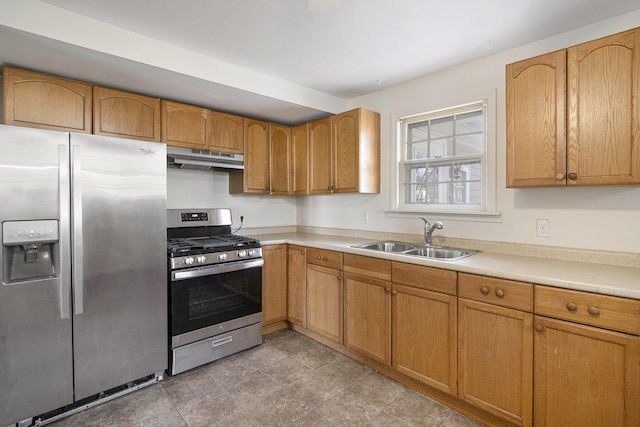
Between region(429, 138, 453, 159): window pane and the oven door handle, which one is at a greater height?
region(429, 138, 453, 159): window pane

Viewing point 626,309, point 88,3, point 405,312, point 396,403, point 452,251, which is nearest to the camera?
point 626,309

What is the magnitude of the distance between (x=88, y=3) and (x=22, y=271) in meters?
1.56

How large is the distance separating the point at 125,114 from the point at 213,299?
5.32 ft

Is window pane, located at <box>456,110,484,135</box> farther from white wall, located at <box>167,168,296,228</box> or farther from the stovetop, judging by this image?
white wall, located at <box>167,168,296,228</box>

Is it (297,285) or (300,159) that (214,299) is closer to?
(297,285)

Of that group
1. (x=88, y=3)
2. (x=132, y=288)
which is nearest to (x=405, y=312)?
(x=132, y=288)

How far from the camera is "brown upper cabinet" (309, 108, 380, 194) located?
2.94 m

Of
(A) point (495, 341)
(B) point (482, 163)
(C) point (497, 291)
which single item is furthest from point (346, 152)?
(A) point (495, 341)

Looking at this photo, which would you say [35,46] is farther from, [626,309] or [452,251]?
[626,309]

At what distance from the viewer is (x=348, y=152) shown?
3010 mm

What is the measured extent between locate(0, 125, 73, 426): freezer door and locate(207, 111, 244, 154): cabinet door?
1.22m

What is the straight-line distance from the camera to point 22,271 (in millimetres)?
1785

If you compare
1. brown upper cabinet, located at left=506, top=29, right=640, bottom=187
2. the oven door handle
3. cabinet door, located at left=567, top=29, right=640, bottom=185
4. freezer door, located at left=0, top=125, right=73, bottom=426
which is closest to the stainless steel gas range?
the oven door handle

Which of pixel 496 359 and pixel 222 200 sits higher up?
pixel 222 200
